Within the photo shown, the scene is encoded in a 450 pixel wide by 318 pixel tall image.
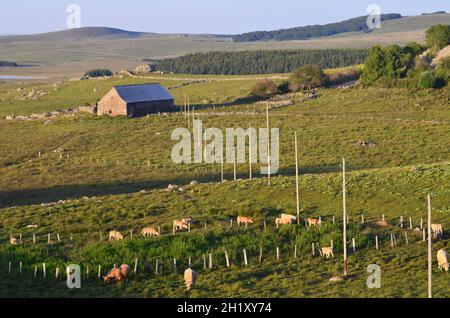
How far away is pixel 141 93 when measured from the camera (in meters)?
79.2

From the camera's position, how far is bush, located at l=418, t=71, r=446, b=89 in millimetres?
79000

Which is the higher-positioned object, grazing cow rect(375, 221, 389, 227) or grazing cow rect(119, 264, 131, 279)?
grazing cow rect(119, 264, 131, 279)

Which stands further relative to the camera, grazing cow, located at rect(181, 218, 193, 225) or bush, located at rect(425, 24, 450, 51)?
bush, located at rect(425, 24, 450, 51)

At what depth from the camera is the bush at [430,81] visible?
79000 millimetres

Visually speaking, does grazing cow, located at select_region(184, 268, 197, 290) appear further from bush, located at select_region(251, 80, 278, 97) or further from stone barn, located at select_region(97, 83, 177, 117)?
bush, located at select_region(251, 80, 278, 97)

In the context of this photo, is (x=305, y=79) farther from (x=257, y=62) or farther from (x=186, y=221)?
(x=257, y=62)

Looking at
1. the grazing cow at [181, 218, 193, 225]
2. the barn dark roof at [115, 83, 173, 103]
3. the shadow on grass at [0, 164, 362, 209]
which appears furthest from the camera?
the barn dark roof at [115, 83, 173, 103]

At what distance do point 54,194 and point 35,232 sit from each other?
12549mm

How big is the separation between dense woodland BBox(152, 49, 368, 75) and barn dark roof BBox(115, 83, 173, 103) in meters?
68.6

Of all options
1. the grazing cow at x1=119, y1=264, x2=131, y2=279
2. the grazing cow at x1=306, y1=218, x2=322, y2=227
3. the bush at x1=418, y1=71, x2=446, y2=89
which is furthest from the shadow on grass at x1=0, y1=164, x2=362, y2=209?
the bush at x1=418, y1=71, x2=446, y2=89

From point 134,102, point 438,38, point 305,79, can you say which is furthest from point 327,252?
point 438,38

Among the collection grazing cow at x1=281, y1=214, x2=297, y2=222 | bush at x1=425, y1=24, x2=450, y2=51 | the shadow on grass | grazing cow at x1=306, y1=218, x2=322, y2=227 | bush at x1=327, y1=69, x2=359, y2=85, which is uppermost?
bush at x1=425, y1=24, x2=450, y2=51
